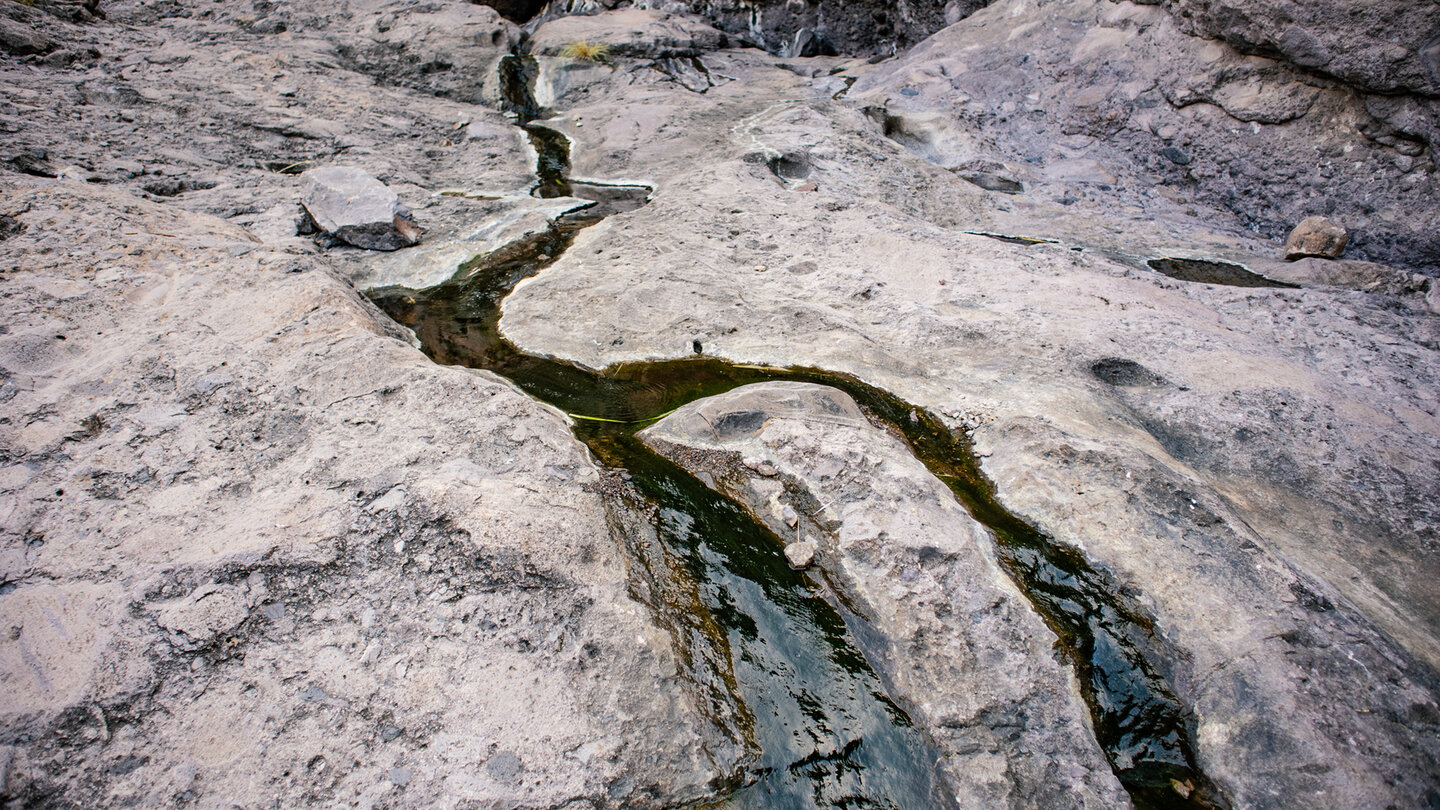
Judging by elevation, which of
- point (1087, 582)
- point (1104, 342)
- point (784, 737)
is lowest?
point (784, 737)

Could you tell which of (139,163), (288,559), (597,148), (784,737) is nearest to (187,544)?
(288,559)

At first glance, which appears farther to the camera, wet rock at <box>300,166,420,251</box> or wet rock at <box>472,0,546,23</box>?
wet rock at <box>472,0,546,23</box>

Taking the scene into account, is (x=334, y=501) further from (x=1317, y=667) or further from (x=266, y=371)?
(x=1317, y=667)

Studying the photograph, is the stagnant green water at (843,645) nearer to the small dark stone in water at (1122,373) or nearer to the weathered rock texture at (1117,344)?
the weathered rock texture at (1117,344)

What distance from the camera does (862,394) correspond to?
8.36ft

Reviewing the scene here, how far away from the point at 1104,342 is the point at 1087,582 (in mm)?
1180

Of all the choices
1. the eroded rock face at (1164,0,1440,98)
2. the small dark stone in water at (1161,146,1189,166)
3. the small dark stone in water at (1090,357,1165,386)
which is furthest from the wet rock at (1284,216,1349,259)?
the small dark stone in water at (1090,357,1165,386)

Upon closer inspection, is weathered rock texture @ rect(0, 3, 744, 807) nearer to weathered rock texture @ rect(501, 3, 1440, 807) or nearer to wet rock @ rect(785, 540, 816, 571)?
wet rock @ rect(785, 540, 816, 571)

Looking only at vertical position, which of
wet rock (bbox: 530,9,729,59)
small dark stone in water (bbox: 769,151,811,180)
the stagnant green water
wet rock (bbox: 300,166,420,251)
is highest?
wet rock (bbox: 530,9,729,59)

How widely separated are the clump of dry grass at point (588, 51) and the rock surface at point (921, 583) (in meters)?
5.25

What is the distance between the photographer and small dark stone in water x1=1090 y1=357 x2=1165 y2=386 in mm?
2500

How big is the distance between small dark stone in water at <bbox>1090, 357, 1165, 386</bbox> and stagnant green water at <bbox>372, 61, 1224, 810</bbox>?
2.15 ft

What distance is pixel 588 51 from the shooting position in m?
6.46

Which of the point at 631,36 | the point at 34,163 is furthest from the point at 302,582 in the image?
the point at 631,36
